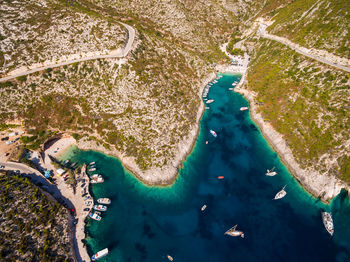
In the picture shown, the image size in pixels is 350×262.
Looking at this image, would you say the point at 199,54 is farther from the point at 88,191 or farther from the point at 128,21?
the point at 88,191

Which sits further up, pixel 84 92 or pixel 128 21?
pixel 128 21

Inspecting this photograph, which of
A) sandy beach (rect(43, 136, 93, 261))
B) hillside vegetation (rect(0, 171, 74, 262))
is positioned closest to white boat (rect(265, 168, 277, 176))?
sandy beach (rect(43, 136, 93, 261))

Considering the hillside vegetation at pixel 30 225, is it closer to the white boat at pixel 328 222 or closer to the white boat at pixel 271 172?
the white boat at pixel 271 172

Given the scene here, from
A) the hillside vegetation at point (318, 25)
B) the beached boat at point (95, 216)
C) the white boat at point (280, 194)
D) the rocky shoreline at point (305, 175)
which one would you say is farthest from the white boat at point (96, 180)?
the hillside vegetation at point (318, 25)

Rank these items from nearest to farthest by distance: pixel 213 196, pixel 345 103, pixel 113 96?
pixel 213 196
pixel 345 103
pixel 113 96

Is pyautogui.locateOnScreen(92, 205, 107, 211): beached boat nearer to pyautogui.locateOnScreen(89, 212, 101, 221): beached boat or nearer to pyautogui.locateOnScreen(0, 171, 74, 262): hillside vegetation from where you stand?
pyautogui.locateOnScreen(89, 212, 101, 221): beached boat

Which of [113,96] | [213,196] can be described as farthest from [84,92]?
[213,196]

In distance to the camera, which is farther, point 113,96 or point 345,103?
point 113,96
